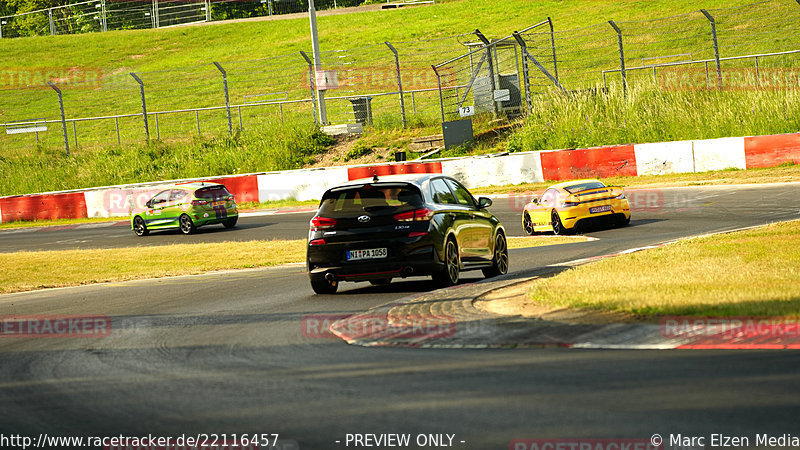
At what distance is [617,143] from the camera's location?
3216 centimetres

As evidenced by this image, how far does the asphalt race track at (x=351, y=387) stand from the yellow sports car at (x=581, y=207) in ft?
35.5

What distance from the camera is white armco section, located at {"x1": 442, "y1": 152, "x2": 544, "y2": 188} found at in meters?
30.6

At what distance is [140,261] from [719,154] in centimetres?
1619

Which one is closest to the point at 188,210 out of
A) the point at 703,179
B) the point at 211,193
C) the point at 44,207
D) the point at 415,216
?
the point at 211,193

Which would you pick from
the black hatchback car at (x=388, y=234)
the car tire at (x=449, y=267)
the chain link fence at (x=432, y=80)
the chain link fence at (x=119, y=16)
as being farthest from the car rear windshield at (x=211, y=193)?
the chain link fence at (x=119, y=16)

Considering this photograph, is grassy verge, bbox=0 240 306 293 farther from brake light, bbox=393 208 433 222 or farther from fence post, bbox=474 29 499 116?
fence post, bbox=474 29 499 116

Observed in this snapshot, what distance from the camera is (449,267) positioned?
489 inches

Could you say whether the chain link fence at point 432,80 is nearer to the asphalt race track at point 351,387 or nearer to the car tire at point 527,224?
the car tire at point 527,224

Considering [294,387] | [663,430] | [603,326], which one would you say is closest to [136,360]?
[294,387]

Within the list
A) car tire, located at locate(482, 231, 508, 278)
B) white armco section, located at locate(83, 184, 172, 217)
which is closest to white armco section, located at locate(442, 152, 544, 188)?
white armco section, located at locate(83, 184, 172, 217)

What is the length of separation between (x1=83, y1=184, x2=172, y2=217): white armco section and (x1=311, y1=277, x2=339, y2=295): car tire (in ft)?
76.4

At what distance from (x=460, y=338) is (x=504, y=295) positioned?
269 cm

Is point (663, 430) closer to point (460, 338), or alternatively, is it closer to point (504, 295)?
point (460, 338)

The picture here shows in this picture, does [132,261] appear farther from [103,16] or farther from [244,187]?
[103,16]
